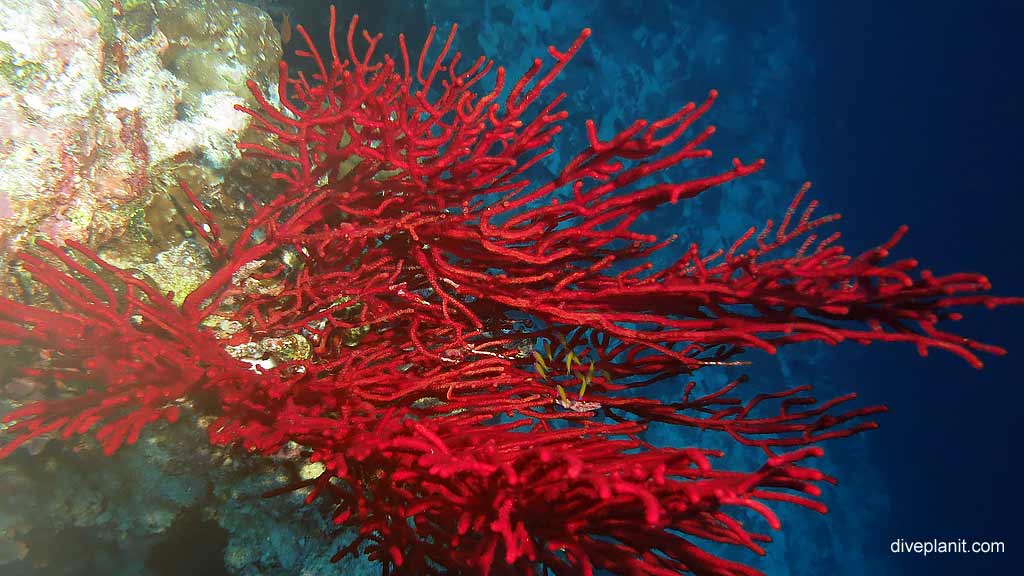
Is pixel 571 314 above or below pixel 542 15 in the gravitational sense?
below

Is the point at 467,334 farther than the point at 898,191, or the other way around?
the point at 898,191

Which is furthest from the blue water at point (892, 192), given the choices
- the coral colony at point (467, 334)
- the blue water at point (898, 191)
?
the coral colony at point (467, 334)

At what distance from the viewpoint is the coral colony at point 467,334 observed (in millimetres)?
1632

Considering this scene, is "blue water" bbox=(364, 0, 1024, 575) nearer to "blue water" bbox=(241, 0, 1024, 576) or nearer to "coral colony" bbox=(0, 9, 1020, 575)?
"blue water" bbox=(241, 0, 1024, 576)

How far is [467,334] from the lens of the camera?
88.4 inches

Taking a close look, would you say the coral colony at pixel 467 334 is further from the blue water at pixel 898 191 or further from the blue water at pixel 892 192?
the blue water at pixel 898 191

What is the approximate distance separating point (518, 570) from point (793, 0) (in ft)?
57.0

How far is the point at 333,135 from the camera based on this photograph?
2.27m

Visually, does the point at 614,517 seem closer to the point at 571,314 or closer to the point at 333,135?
the point at 571,314

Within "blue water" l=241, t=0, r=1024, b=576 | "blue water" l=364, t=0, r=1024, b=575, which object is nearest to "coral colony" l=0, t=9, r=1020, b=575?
"blue water" l=241, t=0, r=1024, b=576

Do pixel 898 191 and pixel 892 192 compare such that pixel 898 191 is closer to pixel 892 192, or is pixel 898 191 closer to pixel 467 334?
pixel 892 192

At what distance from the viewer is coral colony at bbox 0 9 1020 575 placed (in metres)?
1.63

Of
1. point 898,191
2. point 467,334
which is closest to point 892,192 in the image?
point 898,191

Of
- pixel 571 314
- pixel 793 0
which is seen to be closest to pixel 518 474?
pixel 571 314
